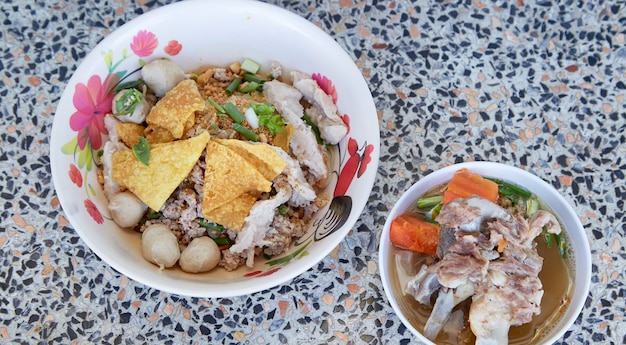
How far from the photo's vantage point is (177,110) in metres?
1.31

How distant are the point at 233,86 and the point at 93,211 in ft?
1.22

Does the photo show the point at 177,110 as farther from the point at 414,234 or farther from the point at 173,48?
the point at 414,234

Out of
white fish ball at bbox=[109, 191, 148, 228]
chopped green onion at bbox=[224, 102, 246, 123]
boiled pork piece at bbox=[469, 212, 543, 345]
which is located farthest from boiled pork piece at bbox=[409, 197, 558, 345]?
white fish ball at bbox=[109, 191, 148, 228]

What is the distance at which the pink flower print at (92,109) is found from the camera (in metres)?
1.31

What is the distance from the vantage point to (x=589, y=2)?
1669 mm

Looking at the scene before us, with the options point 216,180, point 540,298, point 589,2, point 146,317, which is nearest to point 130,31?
point 216,180

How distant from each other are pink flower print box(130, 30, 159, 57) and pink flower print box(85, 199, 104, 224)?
1.02 ft

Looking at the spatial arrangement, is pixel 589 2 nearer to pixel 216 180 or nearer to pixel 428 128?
pixel 428 128

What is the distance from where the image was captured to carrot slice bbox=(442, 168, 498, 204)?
4.30ft

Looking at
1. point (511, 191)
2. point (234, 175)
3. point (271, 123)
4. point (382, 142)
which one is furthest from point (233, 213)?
point (511, 191)

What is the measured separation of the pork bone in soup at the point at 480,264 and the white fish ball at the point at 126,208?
0.47 metres

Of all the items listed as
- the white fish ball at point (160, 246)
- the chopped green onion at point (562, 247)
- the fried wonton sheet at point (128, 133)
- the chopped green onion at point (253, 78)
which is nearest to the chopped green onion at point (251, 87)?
the chopped green onion at point (253, 78)

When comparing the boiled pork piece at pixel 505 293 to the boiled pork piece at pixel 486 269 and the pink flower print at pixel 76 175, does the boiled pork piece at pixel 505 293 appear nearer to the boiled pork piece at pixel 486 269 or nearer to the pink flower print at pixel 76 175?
the boiled pork piece at pixel 486 269

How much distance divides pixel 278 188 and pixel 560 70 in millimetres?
755
